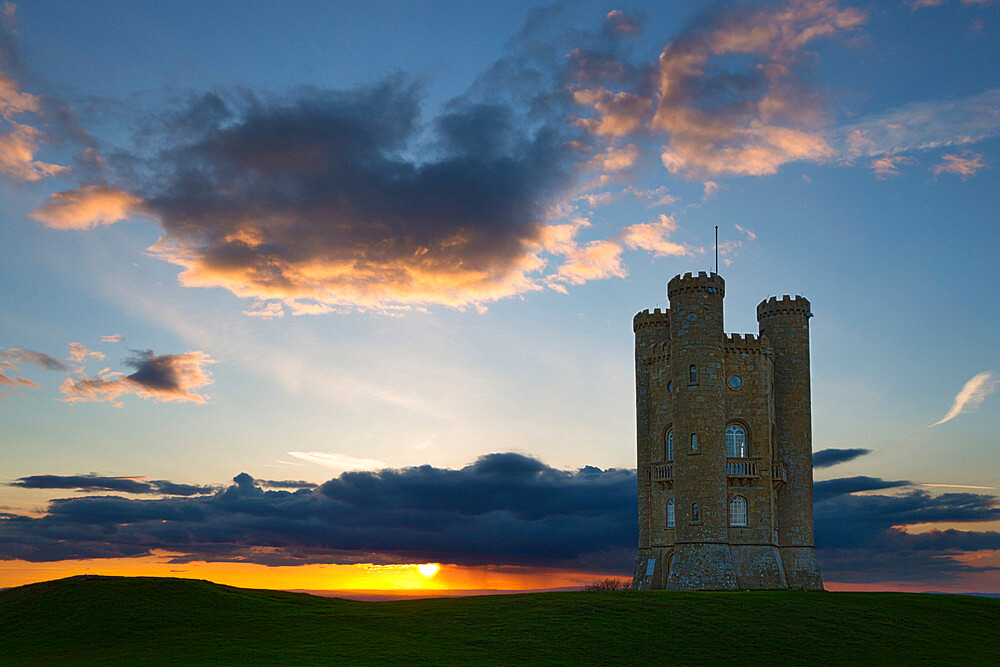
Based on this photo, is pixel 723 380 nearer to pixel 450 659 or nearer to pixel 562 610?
pixel 562 610

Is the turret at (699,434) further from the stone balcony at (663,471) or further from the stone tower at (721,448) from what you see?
the stone balcony at (663,471)

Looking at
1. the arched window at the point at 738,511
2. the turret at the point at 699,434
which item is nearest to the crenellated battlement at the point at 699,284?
the turret at the point at 699,434

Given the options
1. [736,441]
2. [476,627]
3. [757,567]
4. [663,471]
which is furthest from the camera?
[663,471]

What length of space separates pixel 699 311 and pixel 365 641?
4116 centimetres

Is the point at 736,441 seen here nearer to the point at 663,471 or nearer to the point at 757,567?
the point at 663,471

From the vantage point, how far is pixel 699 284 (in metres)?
73.5

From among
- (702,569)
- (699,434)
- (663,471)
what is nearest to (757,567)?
(702,569)

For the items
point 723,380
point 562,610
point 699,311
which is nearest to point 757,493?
point 723,380

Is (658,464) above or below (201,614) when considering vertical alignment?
above

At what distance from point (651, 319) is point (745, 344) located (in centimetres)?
976

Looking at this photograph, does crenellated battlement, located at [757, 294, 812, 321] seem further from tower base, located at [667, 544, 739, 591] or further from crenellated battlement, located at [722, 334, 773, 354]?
tower base, located at [667, 544, 739, 591]

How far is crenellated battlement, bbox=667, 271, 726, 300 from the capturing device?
2894 inches

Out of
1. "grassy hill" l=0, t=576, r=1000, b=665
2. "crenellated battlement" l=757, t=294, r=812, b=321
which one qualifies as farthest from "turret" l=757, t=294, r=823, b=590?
"grassy hill" l=0, t=576, r=1000, b=665

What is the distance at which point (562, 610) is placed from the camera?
165ft
